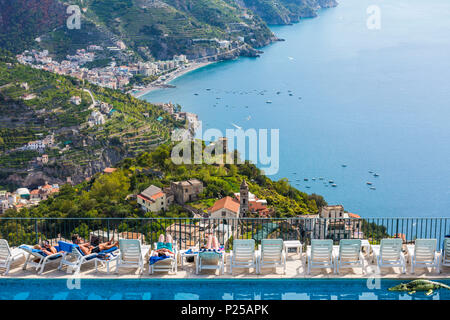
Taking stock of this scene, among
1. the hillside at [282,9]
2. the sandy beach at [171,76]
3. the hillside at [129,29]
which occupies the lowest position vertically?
the sandy beach at [171,76]

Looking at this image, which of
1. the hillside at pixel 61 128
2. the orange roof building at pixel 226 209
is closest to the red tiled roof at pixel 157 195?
the orange roof building at pixel 226 209

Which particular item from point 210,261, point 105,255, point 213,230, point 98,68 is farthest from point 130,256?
point 98,68

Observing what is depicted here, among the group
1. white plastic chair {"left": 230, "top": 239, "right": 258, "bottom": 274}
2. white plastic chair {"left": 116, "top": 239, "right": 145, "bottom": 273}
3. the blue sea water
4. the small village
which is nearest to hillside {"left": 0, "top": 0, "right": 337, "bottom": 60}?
the small village

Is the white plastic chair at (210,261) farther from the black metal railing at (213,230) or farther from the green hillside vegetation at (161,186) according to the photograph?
the green hillside vegetation at (161,186)

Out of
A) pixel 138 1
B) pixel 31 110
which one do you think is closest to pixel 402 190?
pixel 31 110

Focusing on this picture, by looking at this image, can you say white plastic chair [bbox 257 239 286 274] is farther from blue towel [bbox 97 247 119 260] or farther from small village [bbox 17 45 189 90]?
small village [bbox 17 45 189 90]

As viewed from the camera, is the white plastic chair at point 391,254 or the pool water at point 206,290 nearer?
the pool water at point 206,290
